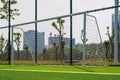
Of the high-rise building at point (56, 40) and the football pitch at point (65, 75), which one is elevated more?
the high-rise building at point (56, 40)

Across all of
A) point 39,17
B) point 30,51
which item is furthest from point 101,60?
point 39,17

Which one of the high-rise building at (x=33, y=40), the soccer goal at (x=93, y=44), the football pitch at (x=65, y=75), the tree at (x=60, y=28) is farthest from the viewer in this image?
the high-rise building at (x=33, y=40)

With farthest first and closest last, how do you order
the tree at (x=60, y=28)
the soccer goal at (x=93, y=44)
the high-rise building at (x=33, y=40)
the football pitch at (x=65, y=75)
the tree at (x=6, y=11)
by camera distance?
the tree at (x=6, y=11) < the high-rise building at (x=33, y=40) < the tree at (x=60, y=28) < the soccer goal at (x=93, y=44) < the football pitch at (x=65, y=75)

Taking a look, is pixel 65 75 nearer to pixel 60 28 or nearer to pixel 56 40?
pixel 56 40

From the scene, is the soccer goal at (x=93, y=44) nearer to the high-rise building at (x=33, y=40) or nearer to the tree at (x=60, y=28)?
the tree at (x=60, y=28)

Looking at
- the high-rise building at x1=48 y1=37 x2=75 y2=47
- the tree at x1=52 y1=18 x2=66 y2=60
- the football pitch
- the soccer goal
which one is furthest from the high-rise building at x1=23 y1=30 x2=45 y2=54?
the football pitch

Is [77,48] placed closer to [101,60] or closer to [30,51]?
[101,60]

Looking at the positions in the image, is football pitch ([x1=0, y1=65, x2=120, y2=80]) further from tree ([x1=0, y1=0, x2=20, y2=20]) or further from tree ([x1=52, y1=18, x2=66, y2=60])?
tree ([x1=0, y1=0, x2=20, y2=20])

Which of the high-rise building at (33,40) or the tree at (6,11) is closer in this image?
the high-rise building at (33,40)

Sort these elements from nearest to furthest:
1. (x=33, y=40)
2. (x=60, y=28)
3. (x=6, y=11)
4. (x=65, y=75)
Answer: (x=65, y=75) < (x=60, y=28) < (x=33, y=40) < (x=6, y=11)

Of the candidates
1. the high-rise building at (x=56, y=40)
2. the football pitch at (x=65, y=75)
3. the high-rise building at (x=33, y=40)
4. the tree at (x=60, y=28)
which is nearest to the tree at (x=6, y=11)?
the high-rise building at (x=33, y=40)

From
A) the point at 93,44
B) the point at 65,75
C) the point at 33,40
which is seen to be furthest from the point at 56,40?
the point at 65,75

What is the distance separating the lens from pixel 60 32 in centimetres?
1003

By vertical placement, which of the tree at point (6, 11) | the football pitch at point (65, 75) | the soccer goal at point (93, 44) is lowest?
the football pitch at point (65, 75)
